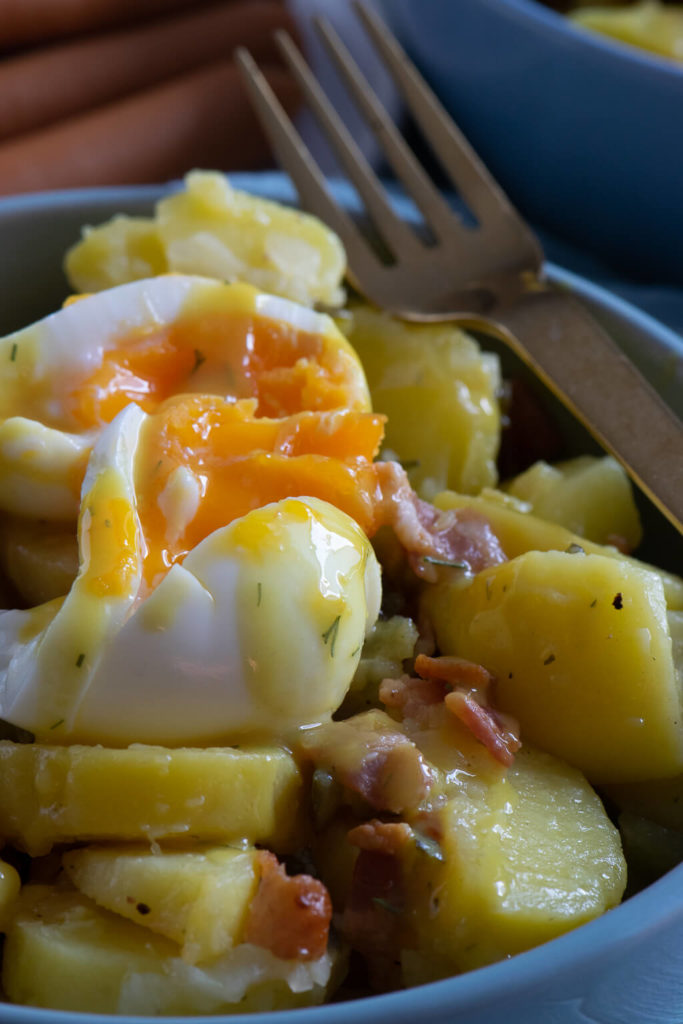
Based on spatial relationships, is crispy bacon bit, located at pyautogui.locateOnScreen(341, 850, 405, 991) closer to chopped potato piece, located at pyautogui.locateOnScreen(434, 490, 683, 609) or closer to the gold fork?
chopped potato piece, located at pyautogui.locateOnScreen(434, 490, 683, 609)

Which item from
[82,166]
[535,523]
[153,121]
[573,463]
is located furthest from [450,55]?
[535,523]

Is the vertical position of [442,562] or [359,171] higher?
[359,171]

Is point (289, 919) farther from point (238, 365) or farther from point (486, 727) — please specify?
point (238, 365)

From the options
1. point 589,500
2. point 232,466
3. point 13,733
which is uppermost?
point 232,466

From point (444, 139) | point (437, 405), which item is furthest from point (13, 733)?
point (444, 139)

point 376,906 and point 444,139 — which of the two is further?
point 444,139

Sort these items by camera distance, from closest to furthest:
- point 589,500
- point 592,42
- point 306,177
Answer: point 589,500 < point 306,177 < point 592,42

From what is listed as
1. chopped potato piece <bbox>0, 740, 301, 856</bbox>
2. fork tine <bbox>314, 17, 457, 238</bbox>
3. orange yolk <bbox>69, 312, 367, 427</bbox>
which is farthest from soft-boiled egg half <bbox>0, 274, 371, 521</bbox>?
fork tine <bbox>314, 17, 457, 238</bbox>
